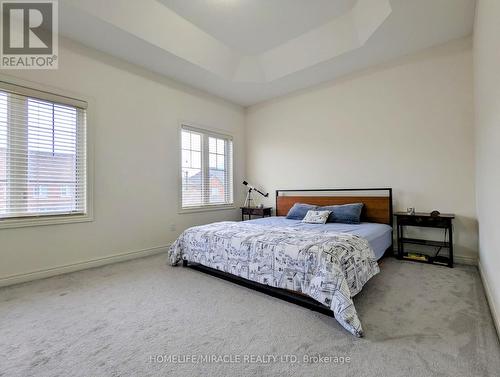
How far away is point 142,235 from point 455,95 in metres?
4.71

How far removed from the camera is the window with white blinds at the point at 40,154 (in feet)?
8.76

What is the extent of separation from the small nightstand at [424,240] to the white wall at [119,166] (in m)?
3.19

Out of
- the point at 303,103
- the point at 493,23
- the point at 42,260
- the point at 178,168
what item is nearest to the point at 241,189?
the point at 178,168

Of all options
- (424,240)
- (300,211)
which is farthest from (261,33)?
(424,240)

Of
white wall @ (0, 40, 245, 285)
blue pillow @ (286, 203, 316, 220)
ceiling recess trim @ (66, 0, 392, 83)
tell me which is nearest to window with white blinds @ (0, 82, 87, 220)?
white wall @ (0, 40, 245, 285)

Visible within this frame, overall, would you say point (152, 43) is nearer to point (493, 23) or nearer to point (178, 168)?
point (178, 168)

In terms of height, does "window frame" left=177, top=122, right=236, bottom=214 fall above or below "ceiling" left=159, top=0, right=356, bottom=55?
below

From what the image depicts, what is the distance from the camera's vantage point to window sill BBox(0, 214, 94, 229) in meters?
2.64

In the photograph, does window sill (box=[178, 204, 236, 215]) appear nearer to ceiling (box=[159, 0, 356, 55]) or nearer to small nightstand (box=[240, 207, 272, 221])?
small nightstand (box=[240, 207, 272, 221])

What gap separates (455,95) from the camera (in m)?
3.26

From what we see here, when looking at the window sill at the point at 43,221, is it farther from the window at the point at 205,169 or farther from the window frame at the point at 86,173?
the window at the point at 205,169

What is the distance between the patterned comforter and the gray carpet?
0.56 ft

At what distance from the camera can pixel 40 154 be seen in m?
2.88

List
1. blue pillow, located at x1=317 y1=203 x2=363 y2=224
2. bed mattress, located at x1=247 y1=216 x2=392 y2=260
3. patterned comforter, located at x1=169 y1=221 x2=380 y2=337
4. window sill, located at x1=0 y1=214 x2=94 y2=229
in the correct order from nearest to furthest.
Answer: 1. patterned comforter, located at x1=169 y1=221 x2=380 y2=337
2. window sill, located at x1=0 y1=214 x2=94 y2=229
3. bed mattress, located at x1=247 y1=216 x2=392 y2=260
4. blue pillow, located at x1=317 y1=203 x2=363 y2=224
